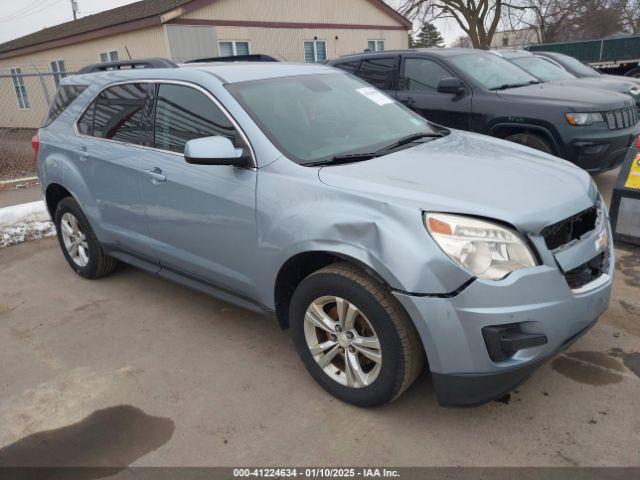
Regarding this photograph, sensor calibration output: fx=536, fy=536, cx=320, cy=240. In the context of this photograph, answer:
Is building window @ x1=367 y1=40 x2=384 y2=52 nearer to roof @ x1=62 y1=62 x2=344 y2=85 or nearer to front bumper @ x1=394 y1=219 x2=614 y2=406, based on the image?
roof @ x1=62 y1=62 x2=344 y2=85

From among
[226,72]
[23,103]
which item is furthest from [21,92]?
[226,72]

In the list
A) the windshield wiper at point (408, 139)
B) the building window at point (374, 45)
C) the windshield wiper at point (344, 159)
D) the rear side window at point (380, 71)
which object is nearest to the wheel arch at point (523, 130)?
the rear side window at point (380, 71)

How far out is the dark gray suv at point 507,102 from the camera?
5.88 meters

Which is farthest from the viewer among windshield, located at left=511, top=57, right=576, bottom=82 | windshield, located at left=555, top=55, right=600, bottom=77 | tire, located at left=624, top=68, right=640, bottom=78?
tire, located at left=624, top=68, right=640, bottom=78

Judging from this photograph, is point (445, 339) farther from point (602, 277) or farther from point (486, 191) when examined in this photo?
point (602, 277)

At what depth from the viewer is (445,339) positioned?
232 centimetres

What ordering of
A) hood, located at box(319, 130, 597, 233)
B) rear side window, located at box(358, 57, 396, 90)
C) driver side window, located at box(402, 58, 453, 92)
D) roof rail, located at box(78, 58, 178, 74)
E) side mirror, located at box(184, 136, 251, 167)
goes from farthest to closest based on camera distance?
rear side window, located at box(358, 57, 396, 90) < driver side window, located at box(402, 58, 453, 92) < roof rail, located at box(78, 58, 178, 74) < side mirror, located at box(184, 136, 251, 167) < hood, located at box(319, 130, 597, 233)

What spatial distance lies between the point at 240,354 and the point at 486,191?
186 cm

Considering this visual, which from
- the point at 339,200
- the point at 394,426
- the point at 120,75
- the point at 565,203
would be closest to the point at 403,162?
the point at 339,200

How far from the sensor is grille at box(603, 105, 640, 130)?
603 centimetres

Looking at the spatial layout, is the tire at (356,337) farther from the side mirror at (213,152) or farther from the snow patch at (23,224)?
the snow patch at (23,224)

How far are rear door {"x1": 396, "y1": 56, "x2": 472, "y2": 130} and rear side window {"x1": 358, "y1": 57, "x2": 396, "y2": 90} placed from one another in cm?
17

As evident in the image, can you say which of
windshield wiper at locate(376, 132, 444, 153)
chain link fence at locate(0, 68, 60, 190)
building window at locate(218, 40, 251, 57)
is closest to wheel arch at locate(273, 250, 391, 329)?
windshield wiper at locate(376, 132, 444, 153)

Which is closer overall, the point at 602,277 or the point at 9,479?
the point at 9,479
